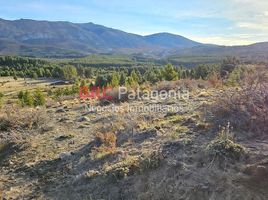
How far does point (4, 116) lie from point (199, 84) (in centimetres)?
1262

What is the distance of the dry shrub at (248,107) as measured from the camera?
23.8 ft

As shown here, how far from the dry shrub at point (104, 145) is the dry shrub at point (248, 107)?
104 inches

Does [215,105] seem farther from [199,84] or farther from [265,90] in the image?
A: [199,84]

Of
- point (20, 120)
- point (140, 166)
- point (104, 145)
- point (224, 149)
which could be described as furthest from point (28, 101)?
point (224, 149)

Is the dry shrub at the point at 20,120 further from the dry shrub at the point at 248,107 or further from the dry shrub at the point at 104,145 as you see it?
the dry shrub at the point at 248,107

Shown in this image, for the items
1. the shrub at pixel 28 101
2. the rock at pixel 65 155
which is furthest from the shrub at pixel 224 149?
the shrub at pixel 28 101

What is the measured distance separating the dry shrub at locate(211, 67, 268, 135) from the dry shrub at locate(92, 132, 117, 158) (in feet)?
8.66

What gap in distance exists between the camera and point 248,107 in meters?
7.70

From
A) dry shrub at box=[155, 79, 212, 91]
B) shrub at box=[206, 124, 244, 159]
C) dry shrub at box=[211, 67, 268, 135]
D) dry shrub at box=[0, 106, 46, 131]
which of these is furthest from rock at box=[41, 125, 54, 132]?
dry shrub at box=[155, 79, 212, 91]

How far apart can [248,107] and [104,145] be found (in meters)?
3.71

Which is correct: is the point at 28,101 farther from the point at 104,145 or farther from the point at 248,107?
the point at 248,107

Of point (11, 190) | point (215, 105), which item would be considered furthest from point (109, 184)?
point (215, 105)

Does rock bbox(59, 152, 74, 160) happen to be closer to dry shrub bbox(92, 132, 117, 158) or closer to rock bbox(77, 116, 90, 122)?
dry shrub bbox(92, 132, 117, 158)

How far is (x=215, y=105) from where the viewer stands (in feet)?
27.9
